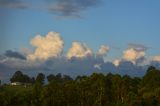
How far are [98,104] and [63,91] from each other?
15.4 metres

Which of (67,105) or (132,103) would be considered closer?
(132,103)

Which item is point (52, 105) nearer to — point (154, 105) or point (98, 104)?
point (98, 104)

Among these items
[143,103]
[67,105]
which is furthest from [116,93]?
[143,103]

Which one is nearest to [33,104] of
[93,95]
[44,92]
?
[44,92]

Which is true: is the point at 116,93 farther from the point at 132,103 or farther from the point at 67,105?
the point at 132,103

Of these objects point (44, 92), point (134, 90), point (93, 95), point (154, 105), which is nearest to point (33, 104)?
point (44, 92)

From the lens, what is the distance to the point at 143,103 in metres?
167

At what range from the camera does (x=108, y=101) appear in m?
198

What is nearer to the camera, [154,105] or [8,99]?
[154,105]

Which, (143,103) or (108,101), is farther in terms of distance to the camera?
(108,101)

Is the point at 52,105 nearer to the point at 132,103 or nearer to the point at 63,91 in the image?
the point at 63,91

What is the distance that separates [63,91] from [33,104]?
1326 cm

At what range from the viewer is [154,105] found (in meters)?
169

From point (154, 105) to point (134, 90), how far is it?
26505 mm
